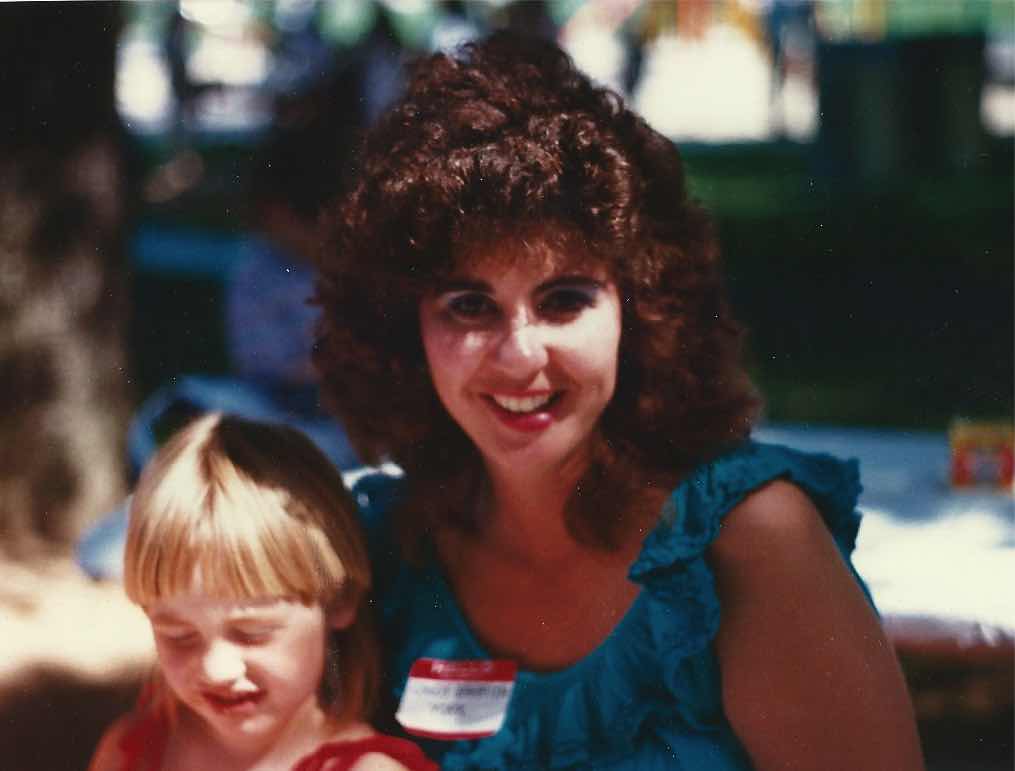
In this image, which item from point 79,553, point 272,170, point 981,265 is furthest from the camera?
point 981,265

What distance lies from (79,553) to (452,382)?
136 cm

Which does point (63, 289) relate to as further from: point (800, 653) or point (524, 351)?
point (800, 653)

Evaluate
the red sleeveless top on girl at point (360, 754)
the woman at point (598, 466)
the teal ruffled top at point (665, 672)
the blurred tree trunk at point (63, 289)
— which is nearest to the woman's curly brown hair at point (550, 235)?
the woman at point (598, 466)

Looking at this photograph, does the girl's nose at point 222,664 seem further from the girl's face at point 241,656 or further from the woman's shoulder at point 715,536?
the woman's shoulder at point 715,536

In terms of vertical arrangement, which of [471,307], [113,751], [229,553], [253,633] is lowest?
[113,751]

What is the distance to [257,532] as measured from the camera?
1.71 metres

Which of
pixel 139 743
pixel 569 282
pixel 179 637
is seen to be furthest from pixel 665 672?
pixel 139 743

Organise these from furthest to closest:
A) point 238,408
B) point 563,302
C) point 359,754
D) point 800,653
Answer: point 238,408 < point 359,754 < point 563,302 < point 800,653

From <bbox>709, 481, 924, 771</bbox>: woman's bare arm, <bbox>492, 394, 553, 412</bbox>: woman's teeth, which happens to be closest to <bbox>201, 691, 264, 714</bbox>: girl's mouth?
<bbox>492, 394, 553, 412</bbox>: woman's teeth

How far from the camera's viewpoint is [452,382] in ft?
5.61

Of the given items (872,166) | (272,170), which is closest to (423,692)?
(272,170)

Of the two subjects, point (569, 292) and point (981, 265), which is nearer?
point (569, 292)

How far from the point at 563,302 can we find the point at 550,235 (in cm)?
8

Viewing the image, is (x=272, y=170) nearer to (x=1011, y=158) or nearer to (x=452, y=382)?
(x=452, y=382)
